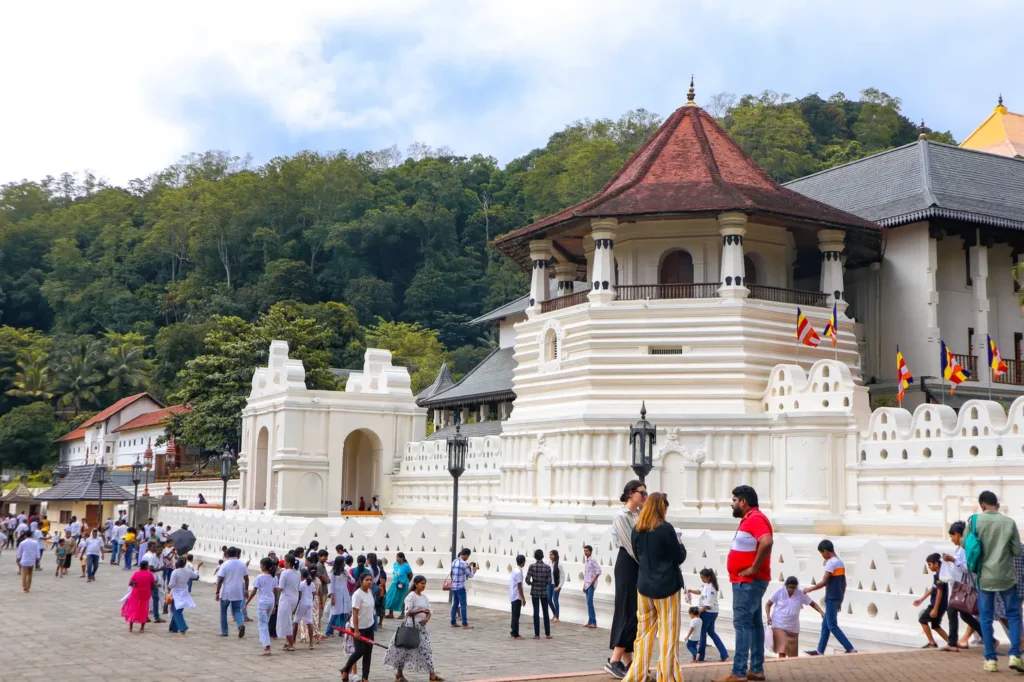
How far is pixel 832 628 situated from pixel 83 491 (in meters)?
36.8

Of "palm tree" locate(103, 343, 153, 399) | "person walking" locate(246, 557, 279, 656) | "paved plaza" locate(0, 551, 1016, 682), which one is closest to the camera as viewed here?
"paved plaza" locate(0, 551, 1016, 682)

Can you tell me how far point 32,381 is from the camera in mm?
84375

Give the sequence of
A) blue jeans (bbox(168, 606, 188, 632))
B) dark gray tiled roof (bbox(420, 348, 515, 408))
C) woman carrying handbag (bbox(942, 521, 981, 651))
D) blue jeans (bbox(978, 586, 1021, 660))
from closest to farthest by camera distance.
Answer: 1. blue jeans (bbox(978, 586, 1021, 660))
2. woman carrying handbag (bbox(942, 521, 981, 651))
3. blue jeans (bbox(168, 606, 188, 632))
4. dark gray tiled roof (bbox(420, 348, 515, 408))

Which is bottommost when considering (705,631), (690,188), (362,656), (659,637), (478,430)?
(362,656)

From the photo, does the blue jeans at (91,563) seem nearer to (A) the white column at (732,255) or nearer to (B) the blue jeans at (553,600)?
(B) the blue jeans at (553,600)

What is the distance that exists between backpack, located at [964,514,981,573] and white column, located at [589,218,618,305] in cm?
1792

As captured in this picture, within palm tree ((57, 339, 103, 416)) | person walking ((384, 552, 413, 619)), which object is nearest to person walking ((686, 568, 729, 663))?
person walking ((384, 552, 413, 619))

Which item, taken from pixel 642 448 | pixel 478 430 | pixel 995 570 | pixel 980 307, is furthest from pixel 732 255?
pixel 995 570

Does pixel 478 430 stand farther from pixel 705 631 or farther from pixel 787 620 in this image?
pixel 787 620

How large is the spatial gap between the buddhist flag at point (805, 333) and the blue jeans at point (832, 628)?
13556mm

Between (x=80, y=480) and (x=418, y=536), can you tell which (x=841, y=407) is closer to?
(x=418, y=536)

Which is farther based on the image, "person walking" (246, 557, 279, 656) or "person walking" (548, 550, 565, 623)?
"person walking" (548, 550, 565, 623)

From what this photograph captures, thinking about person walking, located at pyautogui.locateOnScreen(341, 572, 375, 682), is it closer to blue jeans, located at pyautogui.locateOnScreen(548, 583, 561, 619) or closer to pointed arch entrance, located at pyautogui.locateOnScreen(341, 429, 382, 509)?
blue jeans, located at pyautogui.locateOnScreen(548, 583, 561, 619)

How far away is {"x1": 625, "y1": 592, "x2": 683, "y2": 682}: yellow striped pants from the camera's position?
9.59 metres
